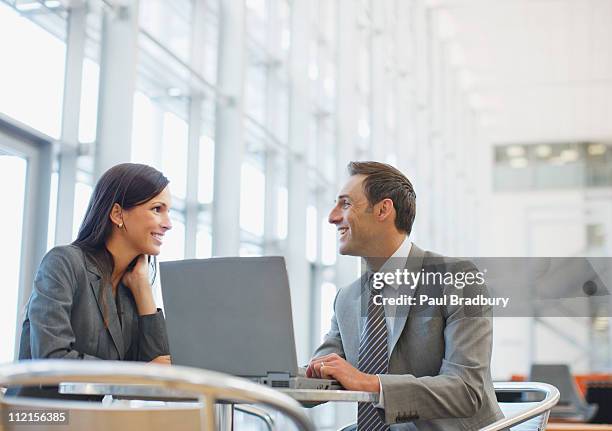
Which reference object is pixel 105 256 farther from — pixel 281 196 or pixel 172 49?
pixel 281 196

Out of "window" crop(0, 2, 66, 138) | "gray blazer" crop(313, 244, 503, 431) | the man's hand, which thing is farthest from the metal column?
the man's hand

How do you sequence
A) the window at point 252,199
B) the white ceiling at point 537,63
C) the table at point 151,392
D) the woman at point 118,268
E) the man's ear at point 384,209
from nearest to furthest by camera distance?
the table at point 151,392
the woman at point 118,268
the man's ear at point 384,209
the window at point 252,199
the white ceiling at point 537,63

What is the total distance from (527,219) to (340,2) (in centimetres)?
1001

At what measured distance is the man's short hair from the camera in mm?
2506

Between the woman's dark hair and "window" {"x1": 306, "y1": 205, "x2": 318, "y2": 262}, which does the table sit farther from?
"window" {"x1": 306, "y1": 205, "x2": 318, "y2": 262}

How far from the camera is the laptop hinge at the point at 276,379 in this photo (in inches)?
71.3

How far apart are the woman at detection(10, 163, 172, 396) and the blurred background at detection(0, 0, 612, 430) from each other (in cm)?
120

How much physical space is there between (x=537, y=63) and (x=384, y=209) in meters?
12.0

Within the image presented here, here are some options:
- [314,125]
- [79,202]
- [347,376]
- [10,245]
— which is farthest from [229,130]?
[347,376]

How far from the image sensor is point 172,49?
16.6 feet

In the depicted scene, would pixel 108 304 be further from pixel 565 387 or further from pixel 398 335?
pixel 565 387

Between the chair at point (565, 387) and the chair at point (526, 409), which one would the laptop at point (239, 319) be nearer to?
the chair at point (526, 409)

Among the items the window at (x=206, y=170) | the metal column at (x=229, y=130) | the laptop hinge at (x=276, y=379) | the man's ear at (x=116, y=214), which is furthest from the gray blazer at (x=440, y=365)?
the window at (x=206, y=170)

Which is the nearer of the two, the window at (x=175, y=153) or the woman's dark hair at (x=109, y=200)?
the woman's dark hair at (x=109, y=200)
